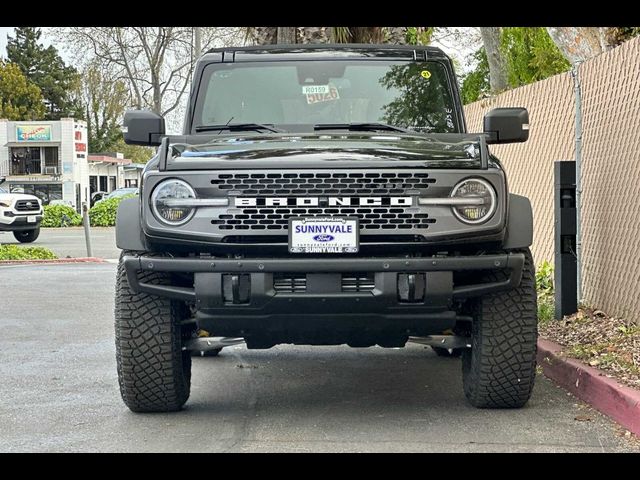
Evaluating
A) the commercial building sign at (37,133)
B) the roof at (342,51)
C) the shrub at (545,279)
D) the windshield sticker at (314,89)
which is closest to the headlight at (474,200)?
the windshield sticker at (314,89)

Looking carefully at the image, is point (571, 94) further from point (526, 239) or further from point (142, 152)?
point (142, 152)

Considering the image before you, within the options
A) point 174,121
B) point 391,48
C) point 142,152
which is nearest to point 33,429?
point 391,48

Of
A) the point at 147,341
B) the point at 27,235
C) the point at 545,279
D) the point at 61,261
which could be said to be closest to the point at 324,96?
the point at 147,341

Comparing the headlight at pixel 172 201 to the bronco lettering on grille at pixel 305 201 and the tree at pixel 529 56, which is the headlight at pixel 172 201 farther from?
the tree at pixel 529 56

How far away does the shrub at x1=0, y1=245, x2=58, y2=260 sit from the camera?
1983 cm

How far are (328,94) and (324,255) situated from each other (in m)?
1.98

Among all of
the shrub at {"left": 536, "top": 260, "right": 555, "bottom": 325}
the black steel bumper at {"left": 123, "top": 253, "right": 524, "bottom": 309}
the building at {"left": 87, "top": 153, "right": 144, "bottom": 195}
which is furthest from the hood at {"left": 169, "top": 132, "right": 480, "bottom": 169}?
the building at {"left": 87, "top": 153, "right": 144, "bottom": 195}

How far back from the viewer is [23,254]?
2012cm

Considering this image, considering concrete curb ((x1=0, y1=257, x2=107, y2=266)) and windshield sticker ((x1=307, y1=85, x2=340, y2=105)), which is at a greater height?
windshield sticker ((x1=307, y1=85, x2=340, y2=105))

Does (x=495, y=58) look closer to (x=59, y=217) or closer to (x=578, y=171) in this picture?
(x=578, y=171)

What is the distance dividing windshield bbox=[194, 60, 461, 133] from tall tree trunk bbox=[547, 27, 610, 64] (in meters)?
5.91

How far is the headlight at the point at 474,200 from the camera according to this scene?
5.60m

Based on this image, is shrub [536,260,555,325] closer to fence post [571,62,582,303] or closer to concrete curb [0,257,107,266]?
fence post [571,62,582,303]

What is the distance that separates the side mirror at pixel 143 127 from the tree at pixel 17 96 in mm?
65487
